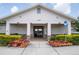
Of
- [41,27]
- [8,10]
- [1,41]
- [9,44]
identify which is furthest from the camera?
[41,27]

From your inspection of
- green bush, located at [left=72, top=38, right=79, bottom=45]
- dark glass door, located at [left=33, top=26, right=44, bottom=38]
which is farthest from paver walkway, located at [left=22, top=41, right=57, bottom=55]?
dark glass door, located at [left=33, top=26, right=44, bottom=38]

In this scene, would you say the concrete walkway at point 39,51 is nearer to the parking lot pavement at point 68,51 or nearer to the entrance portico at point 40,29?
the parking lot pavement at point 68,51

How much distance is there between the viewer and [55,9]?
28.1 m

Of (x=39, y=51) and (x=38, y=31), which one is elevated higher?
(x=38, y=31)

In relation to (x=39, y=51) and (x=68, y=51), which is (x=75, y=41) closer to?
(x=68, y=51)

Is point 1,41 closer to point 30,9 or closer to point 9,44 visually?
point 9,44

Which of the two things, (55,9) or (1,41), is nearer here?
(1,41)

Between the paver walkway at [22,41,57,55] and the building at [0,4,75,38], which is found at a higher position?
the building at [0,4,75,38]

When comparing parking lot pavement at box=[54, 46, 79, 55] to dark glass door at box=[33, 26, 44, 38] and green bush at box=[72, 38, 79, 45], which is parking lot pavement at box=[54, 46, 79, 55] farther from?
dark glass door at box=[33, 26, 44, 38]

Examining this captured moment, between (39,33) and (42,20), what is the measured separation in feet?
25.1

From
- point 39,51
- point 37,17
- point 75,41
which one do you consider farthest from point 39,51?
point 37,17

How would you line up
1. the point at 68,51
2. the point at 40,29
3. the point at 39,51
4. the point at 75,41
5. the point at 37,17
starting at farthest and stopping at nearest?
the point at 40,29
the point at 37,17
the point at 75,41
the point at 39,51
the point at 68,51

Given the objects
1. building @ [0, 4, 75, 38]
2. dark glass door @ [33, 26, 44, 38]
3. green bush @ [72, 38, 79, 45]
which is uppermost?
building @ [0, 4, 75, 38]

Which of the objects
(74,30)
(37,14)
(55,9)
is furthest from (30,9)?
(74,30)
